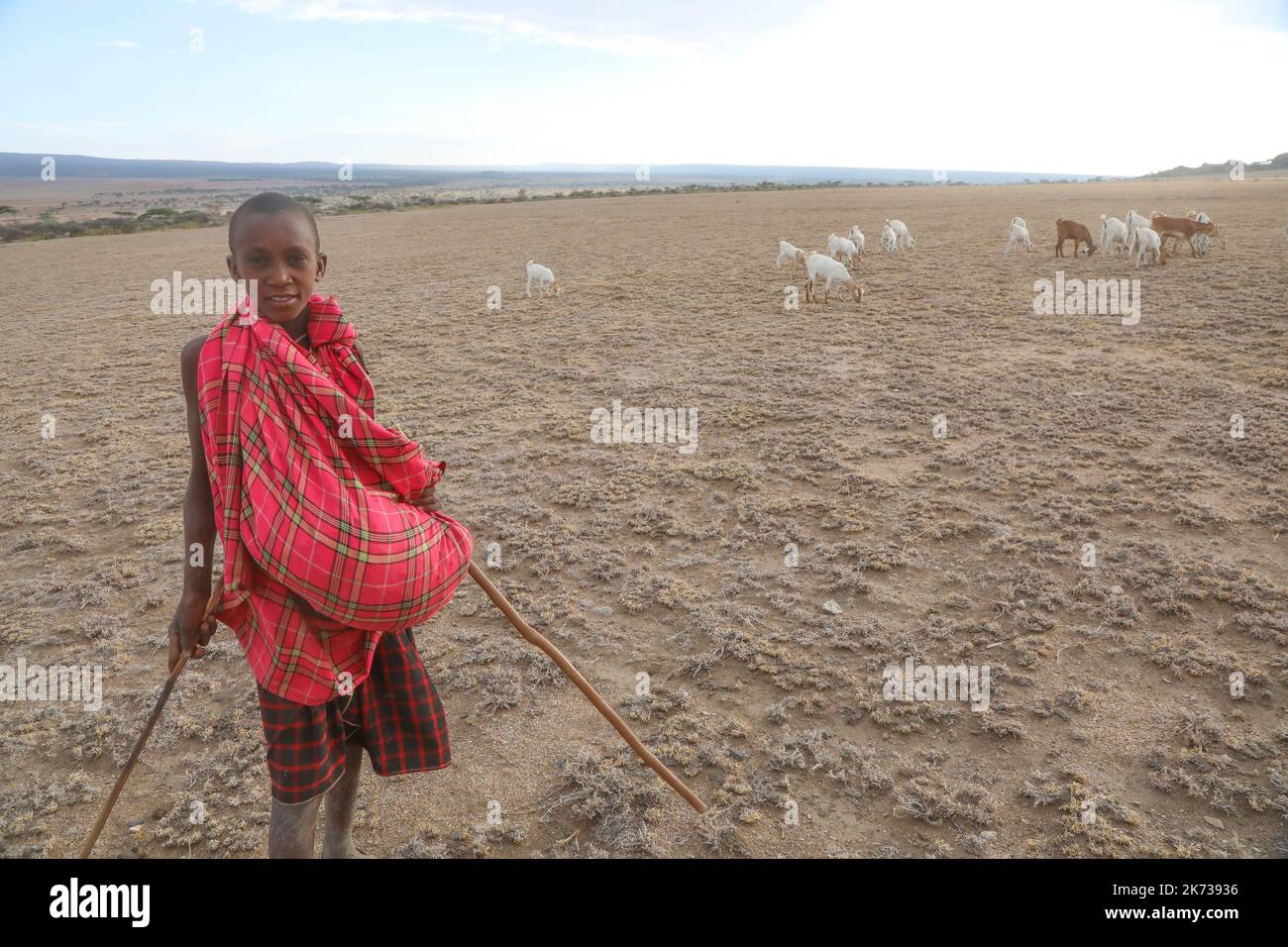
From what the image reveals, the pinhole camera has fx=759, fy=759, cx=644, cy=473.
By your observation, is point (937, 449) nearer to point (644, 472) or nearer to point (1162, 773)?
point (644, 472)

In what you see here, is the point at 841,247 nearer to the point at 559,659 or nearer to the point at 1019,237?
the point at 1019,237

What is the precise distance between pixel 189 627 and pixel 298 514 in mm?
480

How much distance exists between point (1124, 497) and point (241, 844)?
4.70 metres

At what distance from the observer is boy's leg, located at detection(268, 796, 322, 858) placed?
1.77 m

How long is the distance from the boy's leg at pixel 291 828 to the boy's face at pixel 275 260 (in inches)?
44.4

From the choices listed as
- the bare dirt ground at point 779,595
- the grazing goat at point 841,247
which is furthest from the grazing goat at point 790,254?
the bare dirt ground at point 779,595

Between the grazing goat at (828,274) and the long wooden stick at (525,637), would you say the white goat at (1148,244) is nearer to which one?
the grazing goat at (828,274)

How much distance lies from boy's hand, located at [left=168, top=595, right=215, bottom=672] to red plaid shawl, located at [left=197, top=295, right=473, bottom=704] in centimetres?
7

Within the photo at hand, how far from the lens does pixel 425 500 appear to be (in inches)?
72.2

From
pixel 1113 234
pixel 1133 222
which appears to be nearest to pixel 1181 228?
pixel 1133 222

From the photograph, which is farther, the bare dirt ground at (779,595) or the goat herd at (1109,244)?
the goat herd at (1109,244)

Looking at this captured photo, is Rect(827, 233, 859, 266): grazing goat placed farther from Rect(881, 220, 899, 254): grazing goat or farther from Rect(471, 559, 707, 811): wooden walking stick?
Rect(471, 559, 707, 811): wooden walking stick

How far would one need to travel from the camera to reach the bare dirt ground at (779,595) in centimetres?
248
